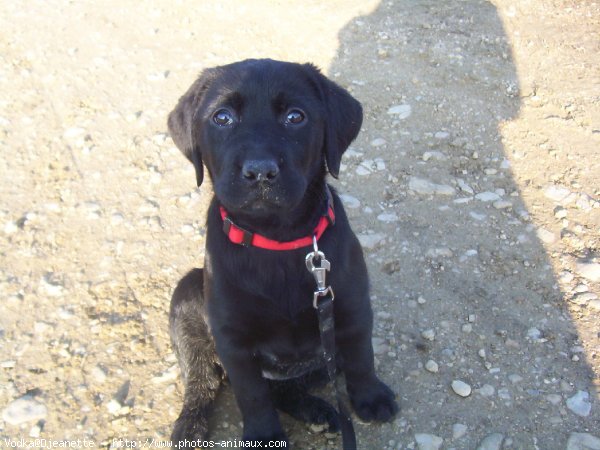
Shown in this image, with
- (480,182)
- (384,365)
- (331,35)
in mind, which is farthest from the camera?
(331,35)

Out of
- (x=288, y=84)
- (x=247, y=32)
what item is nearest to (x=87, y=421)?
(x=288, y=84)

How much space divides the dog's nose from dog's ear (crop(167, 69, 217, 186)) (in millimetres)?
542

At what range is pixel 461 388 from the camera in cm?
320

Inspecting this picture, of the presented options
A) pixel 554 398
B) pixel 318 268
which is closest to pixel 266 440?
pixel 318 268

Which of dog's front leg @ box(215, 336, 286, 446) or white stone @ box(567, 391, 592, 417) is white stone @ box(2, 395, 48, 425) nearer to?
dog's front leg @ box(215, 336, 286, 446)

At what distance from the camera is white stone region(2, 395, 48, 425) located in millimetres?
3240

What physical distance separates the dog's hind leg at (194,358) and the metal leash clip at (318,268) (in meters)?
0.86

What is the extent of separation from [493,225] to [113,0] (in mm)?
5061

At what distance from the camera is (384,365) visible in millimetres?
A: 3408

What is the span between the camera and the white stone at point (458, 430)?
3001mm

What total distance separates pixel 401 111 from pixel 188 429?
318 centimetres

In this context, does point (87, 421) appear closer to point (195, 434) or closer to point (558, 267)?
point (195, 434)

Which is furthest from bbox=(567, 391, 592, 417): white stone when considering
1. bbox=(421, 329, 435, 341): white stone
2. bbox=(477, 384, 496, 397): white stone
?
bbox=(421, 329, 435, 341): white stone

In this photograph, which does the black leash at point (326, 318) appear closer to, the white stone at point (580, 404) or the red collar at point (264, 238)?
the red collar at point (264, 238)
